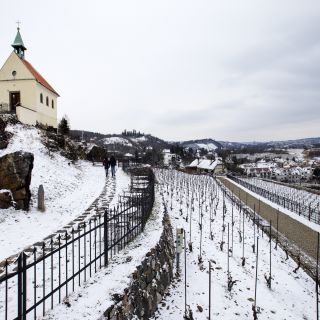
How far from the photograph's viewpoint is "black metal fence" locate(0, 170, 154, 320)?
3.91 metres

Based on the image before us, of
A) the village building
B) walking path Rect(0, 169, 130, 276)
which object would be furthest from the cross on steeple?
walking path Rect(0, 169, 130, 276)

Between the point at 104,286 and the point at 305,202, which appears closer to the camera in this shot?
the point at 104,286

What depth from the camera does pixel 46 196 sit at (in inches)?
582

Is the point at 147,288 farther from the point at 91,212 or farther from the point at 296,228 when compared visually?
the point at 296,228

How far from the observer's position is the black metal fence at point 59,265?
3.91 m

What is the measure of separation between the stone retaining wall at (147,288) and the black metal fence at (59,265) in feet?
2.54

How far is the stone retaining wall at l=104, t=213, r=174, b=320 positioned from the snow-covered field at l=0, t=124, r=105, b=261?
3585mm

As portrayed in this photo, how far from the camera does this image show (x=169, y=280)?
765 centimetres

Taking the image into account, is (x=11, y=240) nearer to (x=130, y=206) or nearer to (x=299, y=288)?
(x=130, y=206)

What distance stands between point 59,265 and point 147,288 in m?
2.10

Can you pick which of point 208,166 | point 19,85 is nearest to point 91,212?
point 19,85

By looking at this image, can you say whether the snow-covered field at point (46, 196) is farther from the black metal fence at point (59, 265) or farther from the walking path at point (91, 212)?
the black metal fence at point (59, 265)

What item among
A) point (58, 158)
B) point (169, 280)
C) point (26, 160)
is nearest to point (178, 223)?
point (169, 280)

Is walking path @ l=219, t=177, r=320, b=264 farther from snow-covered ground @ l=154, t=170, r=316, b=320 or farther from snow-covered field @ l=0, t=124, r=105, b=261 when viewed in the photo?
snow-covered field @ l=0, t=124, r=105, b=261
